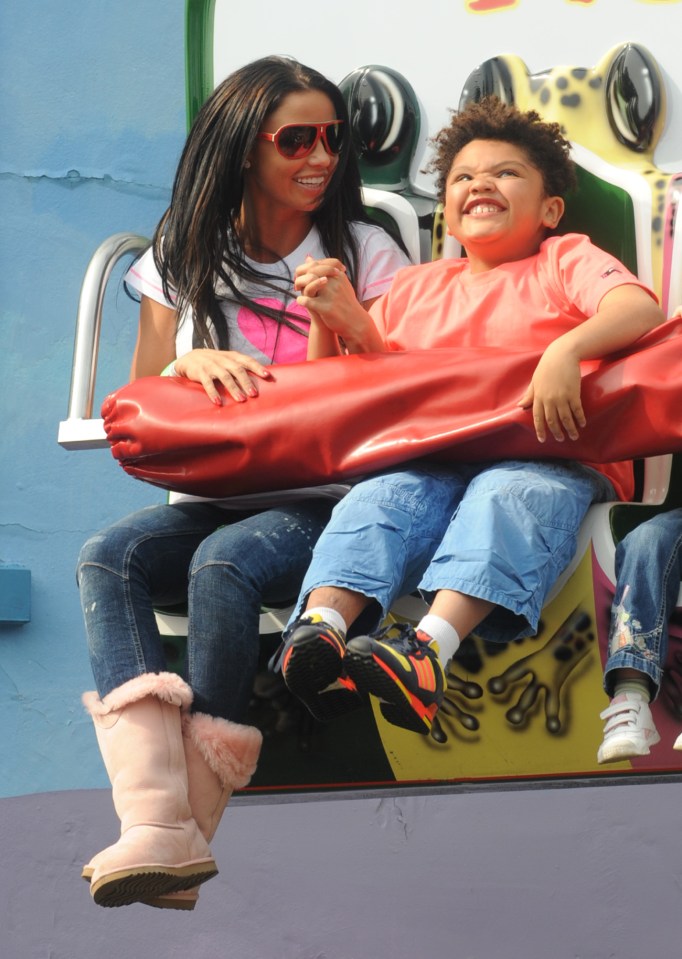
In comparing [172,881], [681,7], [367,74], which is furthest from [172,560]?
[681,7]

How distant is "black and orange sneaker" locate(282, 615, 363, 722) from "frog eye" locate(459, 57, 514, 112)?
866mm

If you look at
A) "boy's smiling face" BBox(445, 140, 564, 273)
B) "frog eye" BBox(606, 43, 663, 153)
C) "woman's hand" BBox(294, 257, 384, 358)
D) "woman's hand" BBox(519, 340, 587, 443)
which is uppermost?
"frog eye" BBox(606, 43, 663, 153)

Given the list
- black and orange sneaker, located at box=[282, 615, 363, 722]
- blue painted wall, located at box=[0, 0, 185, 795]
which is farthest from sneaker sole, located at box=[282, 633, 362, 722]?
blue painted wall, located at box=[0, 0, 185, 795]

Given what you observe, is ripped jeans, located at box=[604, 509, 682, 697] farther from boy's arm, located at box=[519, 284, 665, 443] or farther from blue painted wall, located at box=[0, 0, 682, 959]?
blue painted wall, located at box=[0, 0, 682, 959]

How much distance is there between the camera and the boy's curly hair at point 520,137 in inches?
62.7

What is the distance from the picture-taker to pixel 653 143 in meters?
1.74

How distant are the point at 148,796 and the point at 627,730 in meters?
0.42

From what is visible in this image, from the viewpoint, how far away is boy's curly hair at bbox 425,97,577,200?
5.23ft

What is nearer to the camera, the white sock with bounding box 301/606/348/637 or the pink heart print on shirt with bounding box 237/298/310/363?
the white sock with bounding box 301/606/348/637

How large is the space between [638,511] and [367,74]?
741 mm

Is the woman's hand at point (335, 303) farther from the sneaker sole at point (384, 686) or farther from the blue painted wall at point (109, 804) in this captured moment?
the blue painted wall at point (109, 804)

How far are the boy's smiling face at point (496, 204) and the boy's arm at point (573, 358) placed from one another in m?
0.24

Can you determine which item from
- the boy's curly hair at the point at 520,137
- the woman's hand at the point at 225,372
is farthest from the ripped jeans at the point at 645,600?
the boy's curly hair at the point at 520,137

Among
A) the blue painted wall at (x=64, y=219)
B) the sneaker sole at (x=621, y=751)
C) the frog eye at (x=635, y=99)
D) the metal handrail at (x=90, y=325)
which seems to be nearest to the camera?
the sneaker sole at (x=621, y=751)
